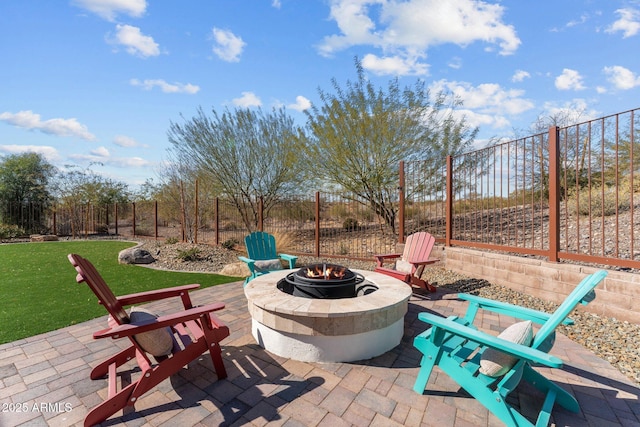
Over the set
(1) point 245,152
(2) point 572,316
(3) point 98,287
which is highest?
(1) point 245,152

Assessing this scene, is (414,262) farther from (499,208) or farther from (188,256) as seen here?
(188,256)

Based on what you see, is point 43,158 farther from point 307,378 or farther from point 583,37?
point 583,37

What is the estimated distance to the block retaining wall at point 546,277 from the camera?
10.3ft

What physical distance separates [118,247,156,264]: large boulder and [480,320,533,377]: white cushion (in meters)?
7.76

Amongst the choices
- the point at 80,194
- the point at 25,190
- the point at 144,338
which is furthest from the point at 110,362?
the point at 25,190

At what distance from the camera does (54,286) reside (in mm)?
4742

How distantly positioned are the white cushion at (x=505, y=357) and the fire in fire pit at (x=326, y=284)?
4.82ft

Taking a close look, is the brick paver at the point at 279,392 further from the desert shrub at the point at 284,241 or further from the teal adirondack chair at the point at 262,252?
the desert shrub at the point at 284,241

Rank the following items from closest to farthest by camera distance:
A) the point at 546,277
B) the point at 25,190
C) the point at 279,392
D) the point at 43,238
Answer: the point at 279,392
the point at 546,277
the point at 43,238
the point at 25,190

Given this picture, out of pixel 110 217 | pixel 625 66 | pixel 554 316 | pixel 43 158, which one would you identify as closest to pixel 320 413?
pixel 554 316

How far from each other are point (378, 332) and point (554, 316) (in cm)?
131

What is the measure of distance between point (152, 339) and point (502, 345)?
2.31 meters

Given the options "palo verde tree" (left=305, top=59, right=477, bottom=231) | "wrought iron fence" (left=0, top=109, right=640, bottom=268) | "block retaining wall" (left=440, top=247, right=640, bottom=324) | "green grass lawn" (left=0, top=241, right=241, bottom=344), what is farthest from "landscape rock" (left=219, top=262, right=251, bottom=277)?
"block retaining wall" (left=440, top=247, right=640, bottom=324)

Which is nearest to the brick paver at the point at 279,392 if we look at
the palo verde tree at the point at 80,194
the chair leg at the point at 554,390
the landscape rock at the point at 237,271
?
the chair leg at the point at 554,390
